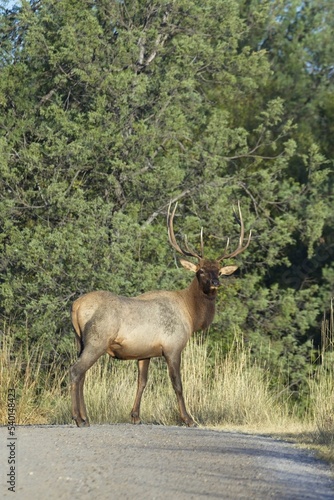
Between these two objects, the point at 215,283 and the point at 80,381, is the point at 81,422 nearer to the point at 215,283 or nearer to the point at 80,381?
the point at 80,381

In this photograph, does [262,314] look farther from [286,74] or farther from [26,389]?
[26,389]

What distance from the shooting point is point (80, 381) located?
1226 centimetres

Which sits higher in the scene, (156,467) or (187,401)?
(156,467)

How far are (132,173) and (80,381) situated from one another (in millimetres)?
9858

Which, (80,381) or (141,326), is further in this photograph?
(141,326)

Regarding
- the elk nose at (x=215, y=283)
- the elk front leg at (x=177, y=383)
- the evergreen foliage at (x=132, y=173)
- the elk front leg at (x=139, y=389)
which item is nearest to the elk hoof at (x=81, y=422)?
the elk front leg at (x=139, y=389)

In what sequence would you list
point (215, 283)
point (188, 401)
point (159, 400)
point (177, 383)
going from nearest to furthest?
1. point (177, 383)
2. point (215, 283)
3. point (188, 401)
4. point (159, 400)

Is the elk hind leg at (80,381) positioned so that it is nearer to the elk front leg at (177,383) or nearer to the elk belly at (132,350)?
the elk belly at (132,350)

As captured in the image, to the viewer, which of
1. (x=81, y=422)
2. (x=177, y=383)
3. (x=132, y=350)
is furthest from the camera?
(x=177, y=383)

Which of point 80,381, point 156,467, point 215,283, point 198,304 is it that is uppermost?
point 156,467

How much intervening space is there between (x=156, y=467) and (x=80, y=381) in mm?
4569

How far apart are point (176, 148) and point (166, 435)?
41.8ft

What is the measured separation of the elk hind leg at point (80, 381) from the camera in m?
12.0

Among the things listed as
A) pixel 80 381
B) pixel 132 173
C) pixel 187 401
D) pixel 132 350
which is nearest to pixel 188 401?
pixel 187 401
